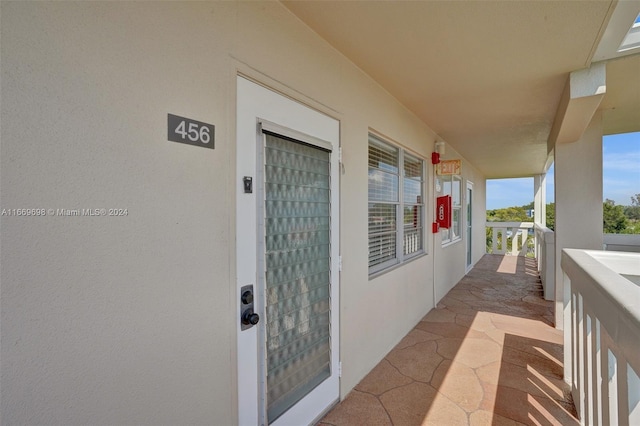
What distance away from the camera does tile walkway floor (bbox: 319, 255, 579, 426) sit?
2178mm

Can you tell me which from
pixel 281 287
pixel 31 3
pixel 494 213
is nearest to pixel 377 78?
pixel 281 287

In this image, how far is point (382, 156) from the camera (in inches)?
127

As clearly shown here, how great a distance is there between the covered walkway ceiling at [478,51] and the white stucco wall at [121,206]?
2.15 feet

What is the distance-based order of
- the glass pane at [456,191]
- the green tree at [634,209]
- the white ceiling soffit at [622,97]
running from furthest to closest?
the glass pane at [456,191]
the green tree at [634,209]
the white ceiling soffit at [622,97]

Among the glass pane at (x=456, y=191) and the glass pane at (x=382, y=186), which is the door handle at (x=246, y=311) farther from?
the glass pane at (x=456, y=191)

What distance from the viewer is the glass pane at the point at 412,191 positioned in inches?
152

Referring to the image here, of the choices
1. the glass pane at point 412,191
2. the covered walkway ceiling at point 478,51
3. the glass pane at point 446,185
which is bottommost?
the glass pane at point 412,191

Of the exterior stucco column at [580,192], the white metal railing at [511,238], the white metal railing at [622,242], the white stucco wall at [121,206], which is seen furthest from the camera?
the white metal railing at [511,238]

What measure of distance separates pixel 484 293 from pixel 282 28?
5502 mm

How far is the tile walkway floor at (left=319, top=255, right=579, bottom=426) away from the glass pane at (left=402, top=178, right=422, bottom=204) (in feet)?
5.48

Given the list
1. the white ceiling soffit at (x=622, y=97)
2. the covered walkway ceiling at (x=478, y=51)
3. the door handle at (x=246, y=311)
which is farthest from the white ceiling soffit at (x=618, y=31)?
the door handle at (x=246, y=311)

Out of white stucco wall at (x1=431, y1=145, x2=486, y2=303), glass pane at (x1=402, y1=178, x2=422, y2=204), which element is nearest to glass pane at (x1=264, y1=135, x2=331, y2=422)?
glass pane at (x1=402, y1=178, x2=422, y2=204)

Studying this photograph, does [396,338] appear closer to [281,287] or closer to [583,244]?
[281,287]

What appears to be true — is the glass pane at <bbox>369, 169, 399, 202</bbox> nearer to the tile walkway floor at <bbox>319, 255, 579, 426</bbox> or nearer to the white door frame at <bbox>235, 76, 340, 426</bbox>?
the white door frame at <bbox>235, 76, 340, 426</bbox>
